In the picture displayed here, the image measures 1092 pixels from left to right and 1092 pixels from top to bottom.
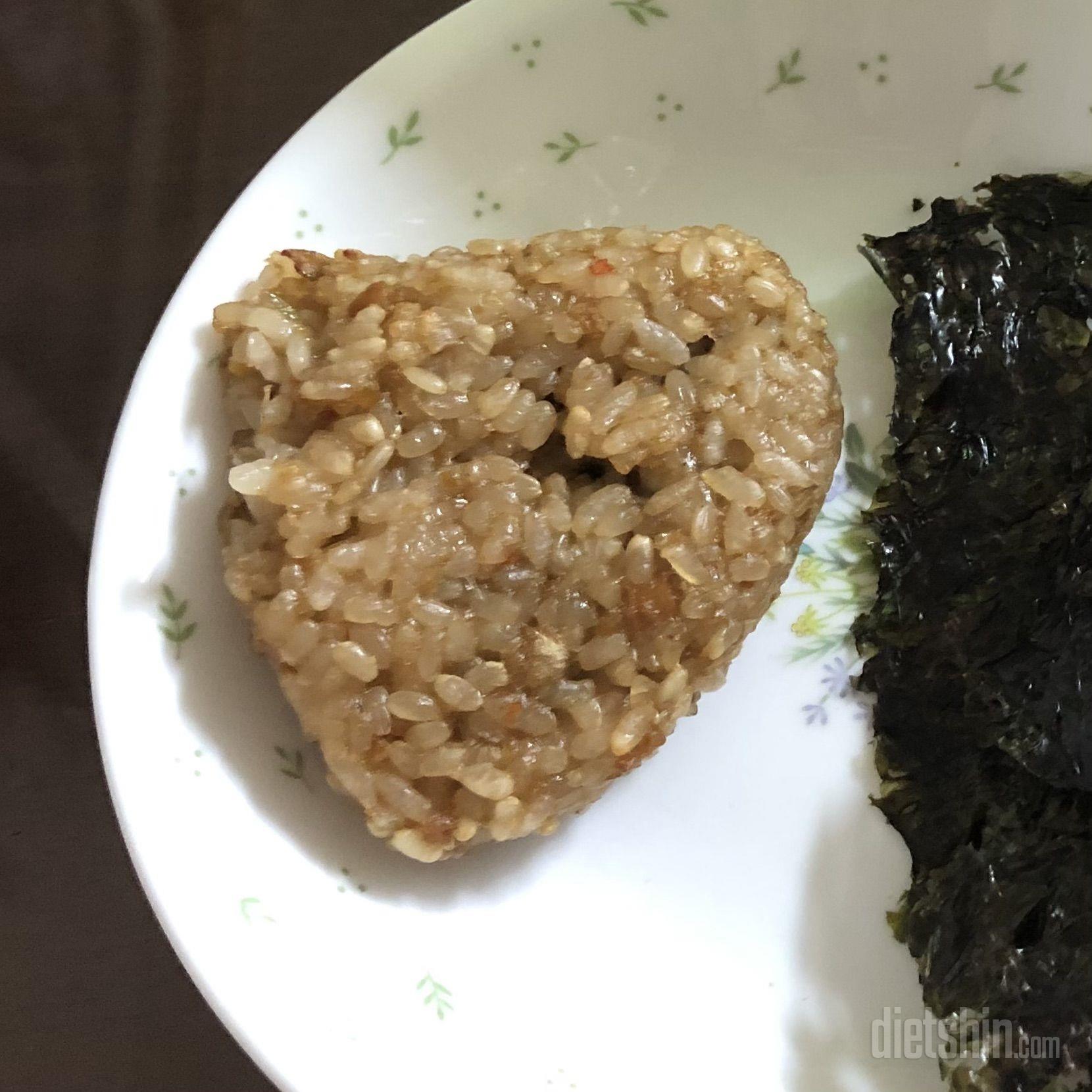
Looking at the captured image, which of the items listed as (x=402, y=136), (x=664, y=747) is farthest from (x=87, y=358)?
(x=664, y=747)

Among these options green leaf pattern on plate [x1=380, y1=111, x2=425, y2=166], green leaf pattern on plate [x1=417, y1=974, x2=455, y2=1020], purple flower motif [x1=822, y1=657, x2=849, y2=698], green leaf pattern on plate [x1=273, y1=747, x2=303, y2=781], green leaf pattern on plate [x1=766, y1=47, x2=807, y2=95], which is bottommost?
green leaf pattern on plate [x1=417, y1=974, x2=455, y2=1020]

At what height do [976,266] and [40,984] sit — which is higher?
[976,266]

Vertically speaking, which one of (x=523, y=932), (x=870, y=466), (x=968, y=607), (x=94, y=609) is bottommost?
(x=523, y=932)

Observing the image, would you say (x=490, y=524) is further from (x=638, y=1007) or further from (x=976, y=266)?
(x=976, y=266)

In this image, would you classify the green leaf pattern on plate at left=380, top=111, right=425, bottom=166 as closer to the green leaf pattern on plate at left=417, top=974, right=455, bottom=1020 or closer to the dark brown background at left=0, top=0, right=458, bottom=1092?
the dark brown background at left=0, top=0, right=458, bottom=1092

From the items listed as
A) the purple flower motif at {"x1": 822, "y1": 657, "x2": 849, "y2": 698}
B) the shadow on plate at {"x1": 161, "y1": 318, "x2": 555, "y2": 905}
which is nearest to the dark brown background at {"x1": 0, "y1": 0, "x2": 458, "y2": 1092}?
the shadow on plate at {"x1": 161, "y1": 318, "x2": 555, "y2": 905}

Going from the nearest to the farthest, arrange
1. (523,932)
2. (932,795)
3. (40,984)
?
(523,932) < (932,795) < (40,984)

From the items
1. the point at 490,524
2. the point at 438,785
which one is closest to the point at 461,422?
the point at 490,524
